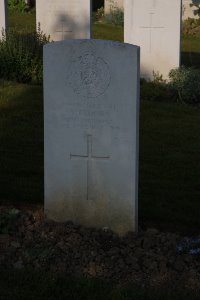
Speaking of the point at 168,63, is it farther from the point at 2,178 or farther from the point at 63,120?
the point at 63,120

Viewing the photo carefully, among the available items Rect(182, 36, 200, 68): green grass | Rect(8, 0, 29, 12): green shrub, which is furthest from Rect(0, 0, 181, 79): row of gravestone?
Rect(8, 0, 29, 12): green shrub

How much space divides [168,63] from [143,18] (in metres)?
0.81

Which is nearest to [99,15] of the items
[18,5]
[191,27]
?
[18,5]

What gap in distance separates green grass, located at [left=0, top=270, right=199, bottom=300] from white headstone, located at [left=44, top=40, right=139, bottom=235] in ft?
3.40

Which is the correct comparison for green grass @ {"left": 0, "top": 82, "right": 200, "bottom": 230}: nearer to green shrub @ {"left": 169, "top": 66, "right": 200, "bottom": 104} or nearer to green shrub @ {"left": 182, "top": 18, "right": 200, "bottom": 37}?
green shrub @ {"left": 169, "top": 66, "right": 200, "bottom": 104}

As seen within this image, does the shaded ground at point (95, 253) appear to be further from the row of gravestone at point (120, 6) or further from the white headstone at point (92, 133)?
the row of gravestone at point (120, 6)

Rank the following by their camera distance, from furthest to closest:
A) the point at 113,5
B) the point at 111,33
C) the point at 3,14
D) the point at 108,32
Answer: the point at 113,5 < the point at 108,32 < the point at 111,33 < the point at 3,14

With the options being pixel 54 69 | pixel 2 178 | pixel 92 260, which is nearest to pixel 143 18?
pixel 2 178

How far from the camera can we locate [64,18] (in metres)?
12.1

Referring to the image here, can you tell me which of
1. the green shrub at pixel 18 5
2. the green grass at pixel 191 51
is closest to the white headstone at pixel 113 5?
the green shrub at pixel 18 5

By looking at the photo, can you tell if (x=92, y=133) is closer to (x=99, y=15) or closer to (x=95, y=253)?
(x=95, y=253)

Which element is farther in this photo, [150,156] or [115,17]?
[115,17]

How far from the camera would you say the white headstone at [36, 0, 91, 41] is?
461 inches

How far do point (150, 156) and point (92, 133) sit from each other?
2.34m
